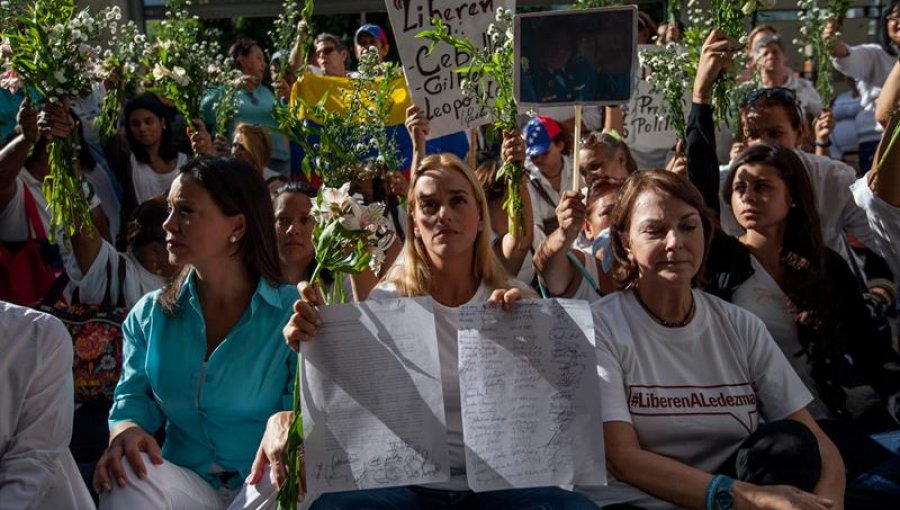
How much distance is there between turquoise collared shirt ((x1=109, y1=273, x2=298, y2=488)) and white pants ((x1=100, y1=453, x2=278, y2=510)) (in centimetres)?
15

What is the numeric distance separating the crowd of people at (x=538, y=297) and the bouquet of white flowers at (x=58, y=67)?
0.12m

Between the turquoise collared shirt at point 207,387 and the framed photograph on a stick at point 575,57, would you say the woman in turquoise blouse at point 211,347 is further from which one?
the framed photograph on a stick at point 575,57

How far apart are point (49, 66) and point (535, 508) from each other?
10.3 feet

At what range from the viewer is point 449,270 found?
4270 mm

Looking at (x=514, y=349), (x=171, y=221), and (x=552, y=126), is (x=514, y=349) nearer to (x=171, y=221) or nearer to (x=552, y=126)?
(x=171, y=221)

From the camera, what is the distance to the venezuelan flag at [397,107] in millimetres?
7078

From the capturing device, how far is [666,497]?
3701 millimetres

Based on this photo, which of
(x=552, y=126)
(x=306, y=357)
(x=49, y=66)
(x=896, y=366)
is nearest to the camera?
(x=306, y=357)

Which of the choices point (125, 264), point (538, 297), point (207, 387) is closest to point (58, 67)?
point (125, 264)

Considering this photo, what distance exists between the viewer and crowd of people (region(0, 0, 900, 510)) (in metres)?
3.65

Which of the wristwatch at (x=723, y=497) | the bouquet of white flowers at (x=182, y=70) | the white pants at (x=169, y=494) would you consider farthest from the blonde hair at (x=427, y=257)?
the bouquet of white flowers at (x=182, y=70)

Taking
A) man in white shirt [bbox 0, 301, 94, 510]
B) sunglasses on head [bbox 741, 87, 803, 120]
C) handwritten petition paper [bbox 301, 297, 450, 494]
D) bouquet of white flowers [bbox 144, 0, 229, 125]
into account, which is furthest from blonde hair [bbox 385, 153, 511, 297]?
bouquet of white flowers [bbox 144, 0, 229, 125]

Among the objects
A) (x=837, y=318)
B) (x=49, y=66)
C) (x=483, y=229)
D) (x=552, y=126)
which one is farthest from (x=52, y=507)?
(x=552, y=126)

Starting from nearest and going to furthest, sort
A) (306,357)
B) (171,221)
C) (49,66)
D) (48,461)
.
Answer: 1. (48,461)
2. (306,357)
3. (171,221)
4. (49,66)
